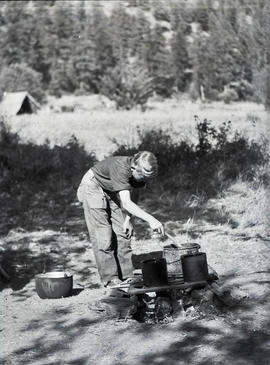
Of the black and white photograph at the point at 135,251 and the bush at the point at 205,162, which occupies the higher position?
the black and white photograph at the point at 135,251

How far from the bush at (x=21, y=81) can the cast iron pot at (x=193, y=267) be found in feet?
149

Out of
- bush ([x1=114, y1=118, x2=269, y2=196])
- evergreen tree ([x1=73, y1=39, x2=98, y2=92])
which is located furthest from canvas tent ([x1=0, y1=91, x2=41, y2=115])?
bush ([x1=114, y1=118, x2=269, y2=196])

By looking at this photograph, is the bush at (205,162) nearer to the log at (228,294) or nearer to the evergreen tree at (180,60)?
the log at (228,294)

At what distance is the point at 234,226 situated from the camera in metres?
8.66

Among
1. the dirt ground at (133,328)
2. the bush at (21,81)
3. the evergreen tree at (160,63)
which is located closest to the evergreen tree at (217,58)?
the evergreen tree at (160,63)

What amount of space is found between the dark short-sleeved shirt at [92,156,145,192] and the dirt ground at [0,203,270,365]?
107 cm

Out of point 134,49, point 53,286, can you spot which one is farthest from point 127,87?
point 53,286

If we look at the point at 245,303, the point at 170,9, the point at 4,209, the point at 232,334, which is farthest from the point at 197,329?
the point at 170,9

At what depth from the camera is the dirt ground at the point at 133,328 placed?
435 cm

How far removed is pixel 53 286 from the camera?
6.09 metres

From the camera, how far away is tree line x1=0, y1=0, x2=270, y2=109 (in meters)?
41.0

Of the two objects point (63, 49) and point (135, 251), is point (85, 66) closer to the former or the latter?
point (63, 49)

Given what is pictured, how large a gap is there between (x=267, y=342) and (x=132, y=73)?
1651 inches

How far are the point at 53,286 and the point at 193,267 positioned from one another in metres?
1.60
